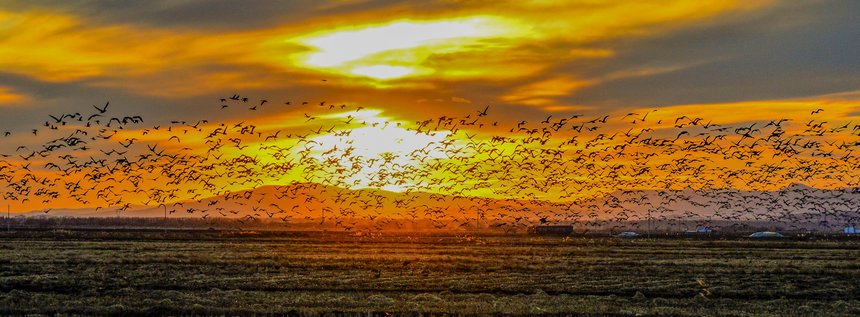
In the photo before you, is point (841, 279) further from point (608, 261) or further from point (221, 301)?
point (221, 301)

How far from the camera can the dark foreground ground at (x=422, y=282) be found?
120 feet

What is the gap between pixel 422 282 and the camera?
157 ft

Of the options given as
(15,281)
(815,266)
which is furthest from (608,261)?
(15,281)

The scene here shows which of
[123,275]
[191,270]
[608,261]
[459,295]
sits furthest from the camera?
[608,261]

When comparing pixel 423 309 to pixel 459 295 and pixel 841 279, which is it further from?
pixel 841 279

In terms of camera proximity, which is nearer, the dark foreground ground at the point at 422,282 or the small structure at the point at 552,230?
the dark foreground ground at the point at 422,282

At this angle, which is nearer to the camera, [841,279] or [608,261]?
[841,279]

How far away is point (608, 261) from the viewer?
65375mm

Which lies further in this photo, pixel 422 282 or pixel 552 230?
pixel 552 230

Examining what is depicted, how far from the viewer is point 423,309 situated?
114 feet

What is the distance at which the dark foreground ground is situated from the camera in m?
36.5

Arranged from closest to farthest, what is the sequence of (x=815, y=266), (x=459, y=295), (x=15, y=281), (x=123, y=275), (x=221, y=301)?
(x=221, y=301)
(x=459, y=295)
(x=15, y=281)
(x=123, y=275)
(x=815, y=266)

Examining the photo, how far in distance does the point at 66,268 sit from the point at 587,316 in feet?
126

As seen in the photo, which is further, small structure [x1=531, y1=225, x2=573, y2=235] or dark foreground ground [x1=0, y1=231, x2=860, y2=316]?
small structure [x1=531, y1=225, x2=573, y2=235]
